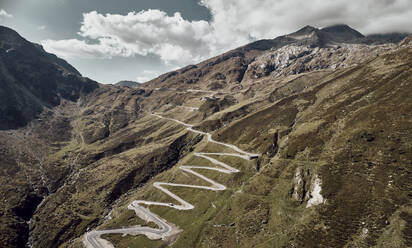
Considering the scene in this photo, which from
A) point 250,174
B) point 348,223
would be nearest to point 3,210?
point 250,174

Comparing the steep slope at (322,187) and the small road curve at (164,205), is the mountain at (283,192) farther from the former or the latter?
the small road curve at (164,205)

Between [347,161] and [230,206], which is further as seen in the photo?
[230,206]

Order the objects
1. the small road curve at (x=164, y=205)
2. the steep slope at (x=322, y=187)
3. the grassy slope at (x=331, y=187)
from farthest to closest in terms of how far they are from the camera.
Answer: the small road curve at (x=164, y=205), the steep slope at (x=322, y=187), the grassy slope at (x=331, y=187)

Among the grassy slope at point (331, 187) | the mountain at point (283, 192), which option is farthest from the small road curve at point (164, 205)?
the grassy slope at point (331, 187)

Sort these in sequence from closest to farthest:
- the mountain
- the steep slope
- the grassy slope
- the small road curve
Answer: the grassy slope
the steep slope
the mountain
the small road curve

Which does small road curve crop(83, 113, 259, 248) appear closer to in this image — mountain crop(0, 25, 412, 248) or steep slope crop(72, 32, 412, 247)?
mountain crop(0, 25, 412, 248)

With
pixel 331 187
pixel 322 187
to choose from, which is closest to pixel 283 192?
pixel 322 187

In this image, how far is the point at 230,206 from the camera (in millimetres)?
114812

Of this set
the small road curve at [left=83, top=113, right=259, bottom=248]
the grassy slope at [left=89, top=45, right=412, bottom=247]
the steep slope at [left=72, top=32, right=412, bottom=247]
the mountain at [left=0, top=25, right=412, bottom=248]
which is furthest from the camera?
the small road curve at [left=83, top=113, right=259, bottom=248]

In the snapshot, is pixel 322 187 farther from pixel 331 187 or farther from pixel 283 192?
pixel 283 192

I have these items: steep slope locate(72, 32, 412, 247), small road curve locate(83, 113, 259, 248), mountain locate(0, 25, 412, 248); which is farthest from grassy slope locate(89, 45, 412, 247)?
small road curve locate(83, 113, 259, 248)

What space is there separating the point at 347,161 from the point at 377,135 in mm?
20048

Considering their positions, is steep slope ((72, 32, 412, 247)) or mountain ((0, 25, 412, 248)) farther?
mountain ((0, 25, 412, 248))

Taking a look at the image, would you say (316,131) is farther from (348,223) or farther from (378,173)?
(348,223)
